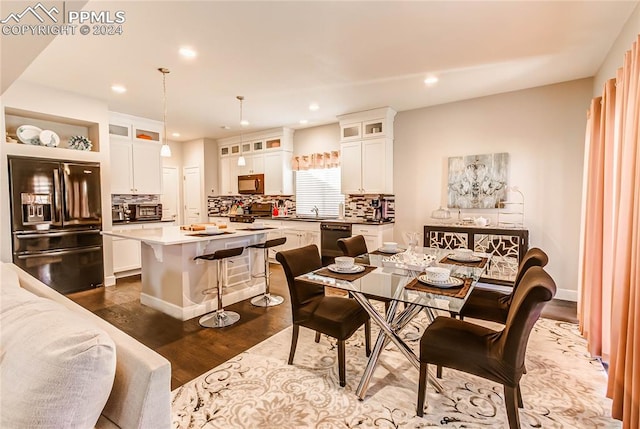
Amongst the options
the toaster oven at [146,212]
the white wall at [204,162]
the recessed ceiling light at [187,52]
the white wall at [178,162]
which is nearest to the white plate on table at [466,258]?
the recessed ceiling light at [187,52]

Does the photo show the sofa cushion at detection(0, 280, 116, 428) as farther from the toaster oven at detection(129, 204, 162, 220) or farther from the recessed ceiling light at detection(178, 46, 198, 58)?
the toaster oven at detection(129, 204, 162, 220)

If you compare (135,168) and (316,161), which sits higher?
(316,161)

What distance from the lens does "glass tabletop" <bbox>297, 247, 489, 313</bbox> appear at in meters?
1.73

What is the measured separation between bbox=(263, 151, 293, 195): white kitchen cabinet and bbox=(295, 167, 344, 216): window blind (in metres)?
0.22

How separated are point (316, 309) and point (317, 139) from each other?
4445mm

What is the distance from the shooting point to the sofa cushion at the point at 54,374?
0.83 metres

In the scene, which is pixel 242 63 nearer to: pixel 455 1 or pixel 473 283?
pixel 455 1

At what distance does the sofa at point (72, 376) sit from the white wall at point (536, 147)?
4.57m

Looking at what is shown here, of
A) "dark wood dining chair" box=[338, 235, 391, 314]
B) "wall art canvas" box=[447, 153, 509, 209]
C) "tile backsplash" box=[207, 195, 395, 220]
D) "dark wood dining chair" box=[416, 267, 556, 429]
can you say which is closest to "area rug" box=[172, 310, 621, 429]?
"dark wood dining chair" box=[416, 267, 556, 429]

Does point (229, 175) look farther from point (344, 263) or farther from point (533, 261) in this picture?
point (533, 261)

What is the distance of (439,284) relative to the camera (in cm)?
190

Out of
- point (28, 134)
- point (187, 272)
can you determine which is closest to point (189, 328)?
point (187, 272)

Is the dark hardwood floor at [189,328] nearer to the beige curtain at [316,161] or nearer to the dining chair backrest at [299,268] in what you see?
the dining chair backrest at [299,268]

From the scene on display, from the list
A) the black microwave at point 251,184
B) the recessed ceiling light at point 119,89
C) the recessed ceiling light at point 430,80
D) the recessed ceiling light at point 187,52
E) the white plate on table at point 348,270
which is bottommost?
the white plate on table at point 348,270
